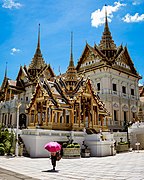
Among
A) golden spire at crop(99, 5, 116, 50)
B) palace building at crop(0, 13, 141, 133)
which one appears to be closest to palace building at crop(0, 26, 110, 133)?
palace building at crop(0, 13, 141, 133)

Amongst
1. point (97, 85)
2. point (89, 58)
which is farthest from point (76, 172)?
point (89, 58)

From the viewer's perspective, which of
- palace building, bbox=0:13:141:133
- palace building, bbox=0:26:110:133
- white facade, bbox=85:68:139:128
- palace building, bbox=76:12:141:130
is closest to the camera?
palace building, bbox=0:26:110:133

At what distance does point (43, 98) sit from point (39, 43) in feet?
100

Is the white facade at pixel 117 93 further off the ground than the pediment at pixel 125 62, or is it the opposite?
the pediment at pixel 125 62

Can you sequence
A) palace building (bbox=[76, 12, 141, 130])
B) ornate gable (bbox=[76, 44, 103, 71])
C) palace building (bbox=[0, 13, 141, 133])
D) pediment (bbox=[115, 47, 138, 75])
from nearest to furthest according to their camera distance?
palace building (bbox=[0, 13, 141, 133]) < palace building (bbox=[76, 12, 141, 130]) < ornate gable (bbox=[76, 44, 103, 71]) < pediment (bbox=[115, 47, 138, 75])

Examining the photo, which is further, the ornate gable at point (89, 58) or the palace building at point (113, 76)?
the ornate gable at point (89, 58)

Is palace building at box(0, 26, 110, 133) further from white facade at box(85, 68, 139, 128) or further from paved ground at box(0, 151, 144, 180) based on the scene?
white facade at box(85, 68, 139, 128)

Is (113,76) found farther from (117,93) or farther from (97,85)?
(97,85)

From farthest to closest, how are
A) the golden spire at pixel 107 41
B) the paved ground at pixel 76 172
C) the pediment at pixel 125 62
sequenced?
the golden spire at pixel 107 41
the pediment at pixel 125 62
the paved ground at pixel 76 172

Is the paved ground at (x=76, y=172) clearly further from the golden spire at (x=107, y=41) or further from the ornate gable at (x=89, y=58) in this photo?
the golden spire at (x=107, y=41)

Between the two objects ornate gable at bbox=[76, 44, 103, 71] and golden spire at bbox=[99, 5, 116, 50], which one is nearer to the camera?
ornate gable at bbox=[76, 44, 103, 71]

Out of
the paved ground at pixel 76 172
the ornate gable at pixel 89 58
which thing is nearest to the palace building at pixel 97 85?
the ornate gable at pixel 89 58

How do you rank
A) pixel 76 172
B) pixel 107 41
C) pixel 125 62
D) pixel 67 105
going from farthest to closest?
pixel 107 41 → pixel 125 62 → pixel 67 105 → pixel 76 172

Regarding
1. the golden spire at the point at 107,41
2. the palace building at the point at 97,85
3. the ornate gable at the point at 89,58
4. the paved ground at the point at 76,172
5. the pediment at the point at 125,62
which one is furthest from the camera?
the golden spire at the point at 107,41
